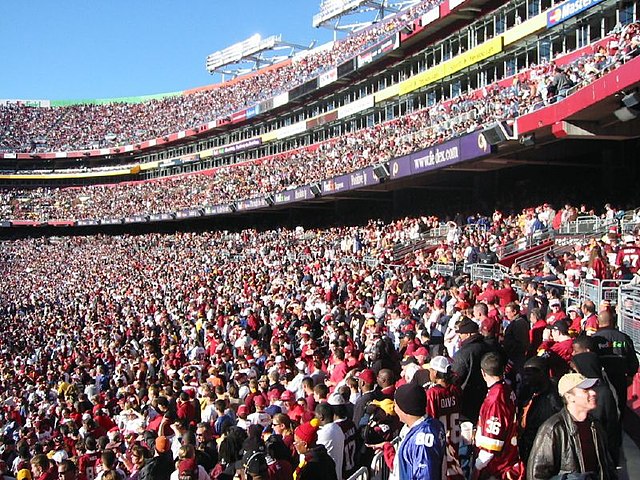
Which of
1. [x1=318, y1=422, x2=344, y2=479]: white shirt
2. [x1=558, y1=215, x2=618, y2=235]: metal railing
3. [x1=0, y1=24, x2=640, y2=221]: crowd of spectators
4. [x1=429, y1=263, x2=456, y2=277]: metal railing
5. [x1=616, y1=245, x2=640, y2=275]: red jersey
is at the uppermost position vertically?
[x1=0, y1=24, x2=640, y2=221]: crowd of spectators

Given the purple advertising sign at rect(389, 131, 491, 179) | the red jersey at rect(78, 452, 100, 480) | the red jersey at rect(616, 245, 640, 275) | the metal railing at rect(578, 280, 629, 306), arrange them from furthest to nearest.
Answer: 1. the purple advertising sign at rect(389, 131, 491, 179)
2. the red jersey at rect(616, 245, 640, 275)
3. the metal railing at rect(578, 280, 629, 306)
4. the red jersey at rect(78, 452, 100, 480)

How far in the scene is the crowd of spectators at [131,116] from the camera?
171ft

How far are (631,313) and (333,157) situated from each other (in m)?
27.3

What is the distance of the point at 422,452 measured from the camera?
12.5 feet

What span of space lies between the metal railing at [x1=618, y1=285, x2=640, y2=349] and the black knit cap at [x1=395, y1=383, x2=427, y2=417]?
16.6 ft

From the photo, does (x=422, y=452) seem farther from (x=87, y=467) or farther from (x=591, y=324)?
(x=87, y=467)

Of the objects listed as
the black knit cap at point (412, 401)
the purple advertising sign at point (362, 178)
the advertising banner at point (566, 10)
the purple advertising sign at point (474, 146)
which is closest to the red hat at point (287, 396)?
the black knit cap at point (412, 401)

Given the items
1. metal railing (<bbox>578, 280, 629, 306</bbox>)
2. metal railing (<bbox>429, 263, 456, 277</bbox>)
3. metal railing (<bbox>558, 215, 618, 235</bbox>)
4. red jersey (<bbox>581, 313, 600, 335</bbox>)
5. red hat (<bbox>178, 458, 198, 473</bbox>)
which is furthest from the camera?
metal railing (<bbox>429, 263, 456, 277</bbox>)

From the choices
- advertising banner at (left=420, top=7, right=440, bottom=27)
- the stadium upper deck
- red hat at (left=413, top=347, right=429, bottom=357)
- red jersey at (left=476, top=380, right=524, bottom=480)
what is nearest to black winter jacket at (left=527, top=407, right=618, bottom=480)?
red jersey at (left=476, top=380, right=524, bottom=480)

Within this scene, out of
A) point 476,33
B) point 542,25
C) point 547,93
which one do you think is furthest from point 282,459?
point 476,33

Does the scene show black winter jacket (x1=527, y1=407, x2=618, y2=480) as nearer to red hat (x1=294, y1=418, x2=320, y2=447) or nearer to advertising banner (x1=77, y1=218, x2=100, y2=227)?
red hat (x1=294, y1=418, x2=320, y2=447)

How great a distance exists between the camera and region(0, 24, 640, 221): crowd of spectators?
639 inches

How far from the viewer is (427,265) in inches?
686

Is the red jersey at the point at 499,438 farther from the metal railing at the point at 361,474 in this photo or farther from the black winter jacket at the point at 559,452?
the metal railing at the point at 361,474
